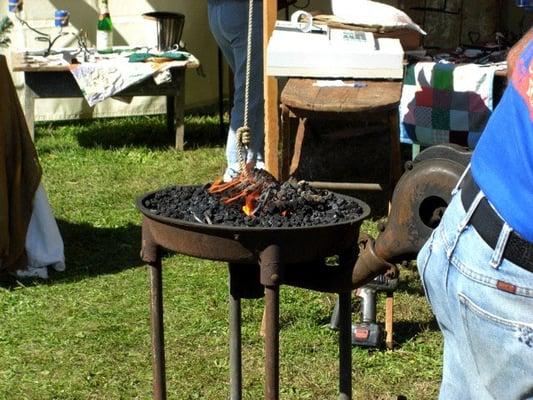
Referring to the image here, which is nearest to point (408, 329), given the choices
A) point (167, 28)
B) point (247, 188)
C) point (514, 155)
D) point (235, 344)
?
point (235, 344)

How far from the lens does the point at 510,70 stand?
6.63 feet

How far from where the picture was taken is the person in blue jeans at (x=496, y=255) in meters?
1.94

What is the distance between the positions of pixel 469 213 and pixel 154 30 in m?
6.63

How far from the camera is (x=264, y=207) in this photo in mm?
2748

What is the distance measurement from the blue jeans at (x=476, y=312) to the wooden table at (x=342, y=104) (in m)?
3.02

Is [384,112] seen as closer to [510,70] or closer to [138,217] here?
[138,217]

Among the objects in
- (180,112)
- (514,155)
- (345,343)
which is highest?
(514,155)

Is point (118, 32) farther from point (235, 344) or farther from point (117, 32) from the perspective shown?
point (235, 344)

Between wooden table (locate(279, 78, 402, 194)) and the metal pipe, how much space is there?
2488 mm

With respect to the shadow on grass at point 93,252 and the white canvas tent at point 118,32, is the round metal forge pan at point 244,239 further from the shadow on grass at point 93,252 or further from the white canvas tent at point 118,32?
the white canvas tent at point 118,32

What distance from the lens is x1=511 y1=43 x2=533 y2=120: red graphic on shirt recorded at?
1.92m

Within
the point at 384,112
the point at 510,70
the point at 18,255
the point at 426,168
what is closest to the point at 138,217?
the point at 18,255

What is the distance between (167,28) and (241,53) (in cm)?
169

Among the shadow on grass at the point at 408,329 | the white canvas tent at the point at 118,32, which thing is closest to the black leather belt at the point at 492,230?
the shadow on grass at the point at 408,329
